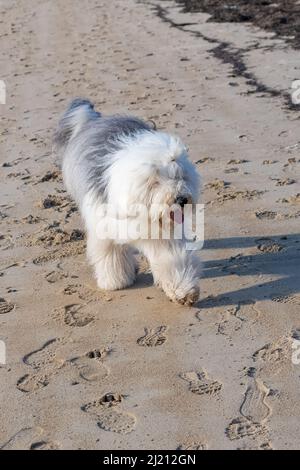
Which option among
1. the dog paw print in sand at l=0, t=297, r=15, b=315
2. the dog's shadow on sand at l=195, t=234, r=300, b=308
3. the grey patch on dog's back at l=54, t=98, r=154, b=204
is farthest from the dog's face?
the dog paw print in sand at l=0, t=297, r=15, b=315

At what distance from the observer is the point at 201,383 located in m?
4.03

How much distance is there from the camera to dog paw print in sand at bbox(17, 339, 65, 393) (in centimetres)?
413

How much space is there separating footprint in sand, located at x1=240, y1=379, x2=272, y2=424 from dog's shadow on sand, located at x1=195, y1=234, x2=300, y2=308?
1005 mm

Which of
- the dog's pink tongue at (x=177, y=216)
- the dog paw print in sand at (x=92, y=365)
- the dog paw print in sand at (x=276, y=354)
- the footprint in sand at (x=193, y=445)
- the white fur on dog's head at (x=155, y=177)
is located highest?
the white fur on dog's head at (x=155, y=177)

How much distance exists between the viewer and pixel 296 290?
4.98m

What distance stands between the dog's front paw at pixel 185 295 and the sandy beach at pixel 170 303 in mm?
50

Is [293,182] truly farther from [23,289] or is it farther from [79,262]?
[23,289]

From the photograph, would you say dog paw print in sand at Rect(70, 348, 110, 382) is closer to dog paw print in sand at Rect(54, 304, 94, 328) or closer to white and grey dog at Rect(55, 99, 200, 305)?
dog paw print in sand at Rect(54, 304, 94, 328)

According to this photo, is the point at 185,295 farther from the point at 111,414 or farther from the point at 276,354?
the point at 111,414

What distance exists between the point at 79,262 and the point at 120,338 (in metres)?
1.21

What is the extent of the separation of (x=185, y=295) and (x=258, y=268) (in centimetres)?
74

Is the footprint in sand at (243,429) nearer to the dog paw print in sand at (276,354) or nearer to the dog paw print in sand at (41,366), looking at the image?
the dog paw print in sand at (276,354)

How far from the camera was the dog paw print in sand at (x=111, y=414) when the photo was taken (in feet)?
12.1

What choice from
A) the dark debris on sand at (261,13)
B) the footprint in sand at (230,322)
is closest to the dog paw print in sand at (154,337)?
the footprint in sand at (230,322)
